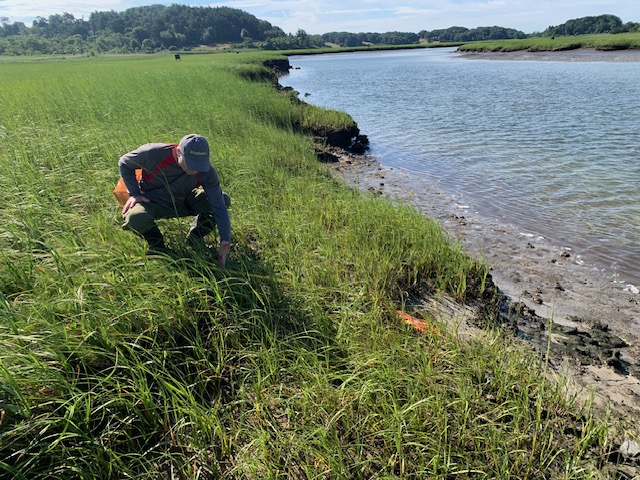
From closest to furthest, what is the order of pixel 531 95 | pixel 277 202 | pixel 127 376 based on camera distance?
pixel 127 376
pixel 277 202
pixel 531 95

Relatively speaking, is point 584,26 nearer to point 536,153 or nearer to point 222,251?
point 536,153

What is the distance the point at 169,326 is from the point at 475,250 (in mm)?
4692

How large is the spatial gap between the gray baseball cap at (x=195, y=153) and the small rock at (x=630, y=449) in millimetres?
Result: 3617

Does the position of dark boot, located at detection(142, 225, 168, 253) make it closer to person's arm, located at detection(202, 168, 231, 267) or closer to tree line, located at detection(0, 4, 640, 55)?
person's arm, located at detection(202, 168, 231, 267)

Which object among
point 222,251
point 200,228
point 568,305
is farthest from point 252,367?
point 568,305

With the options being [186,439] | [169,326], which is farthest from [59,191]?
[186,439]

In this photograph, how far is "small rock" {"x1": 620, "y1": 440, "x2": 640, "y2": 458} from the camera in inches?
96.3

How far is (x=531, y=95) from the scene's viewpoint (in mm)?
21078

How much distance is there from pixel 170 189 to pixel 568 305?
4.58m

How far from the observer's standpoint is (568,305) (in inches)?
180

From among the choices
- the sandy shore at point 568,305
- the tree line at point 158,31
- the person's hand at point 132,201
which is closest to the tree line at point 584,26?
the tree line at point 158,31

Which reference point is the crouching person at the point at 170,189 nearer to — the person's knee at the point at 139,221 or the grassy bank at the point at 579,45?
the person's knee at the point at 139,221

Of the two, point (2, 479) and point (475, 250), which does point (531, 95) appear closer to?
point (475, 250)

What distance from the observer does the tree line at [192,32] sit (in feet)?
390
